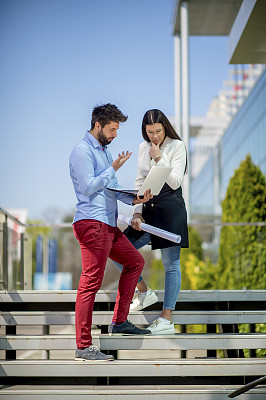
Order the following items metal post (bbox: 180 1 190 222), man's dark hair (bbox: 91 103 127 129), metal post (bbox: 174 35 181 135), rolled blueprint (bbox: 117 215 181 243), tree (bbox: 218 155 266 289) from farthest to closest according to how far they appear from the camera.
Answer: metal post (bbox: 174 35 181 135), metal post (bbox: 180 1 190 222), tree (bbox: 218 155 266 289), rolled blueprint (bbox: 117 215 181 243), man's dark hair (bbox: 91 103 127 129)

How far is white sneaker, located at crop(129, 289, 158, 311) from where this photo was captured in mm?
4789

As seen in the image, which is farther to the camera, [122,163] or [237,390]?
[122,163]

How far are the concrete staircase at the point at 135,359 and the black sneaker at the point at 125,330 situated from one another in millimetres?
81

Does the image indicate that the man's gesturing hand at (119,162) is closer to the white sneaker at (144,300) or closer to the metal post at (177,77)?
the white sneaker at (144,300)

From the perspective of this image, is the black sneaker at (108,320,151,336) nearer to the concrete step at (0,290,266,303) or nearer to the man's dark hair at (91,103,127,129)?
the concrete step at (0,290,266,303)

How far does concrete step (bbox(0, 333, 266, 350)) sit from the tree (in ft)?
16.7

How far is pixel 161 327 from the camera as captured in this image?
4.39m

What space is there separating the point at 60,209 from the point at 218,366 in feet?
174

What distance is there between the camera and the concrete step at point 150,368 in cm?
402

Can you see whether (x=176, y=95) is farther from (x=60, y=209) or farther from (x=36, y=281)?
(x=60, y=209)

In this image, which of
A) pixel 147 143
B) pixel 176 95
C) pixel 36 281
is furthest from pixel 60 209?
pixel 147 143

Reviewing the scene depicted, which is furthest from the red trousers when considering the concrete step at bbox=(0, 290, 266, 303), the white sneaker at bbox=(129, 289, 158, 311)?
the concrete step at bbox=(0, 290, 266, 303)

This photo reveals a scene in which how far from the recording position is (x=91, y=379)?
173 inches

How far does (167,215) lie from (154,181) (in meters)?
0.46
